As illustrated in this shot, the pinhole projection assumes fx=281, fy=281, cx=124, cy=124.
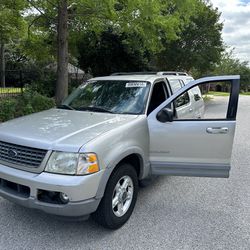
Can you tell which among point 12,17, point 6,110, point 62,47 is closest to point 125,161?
point 6,110

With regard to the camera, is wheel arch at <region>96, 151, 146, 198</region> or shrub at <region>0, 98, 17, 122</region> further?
shrub at <region>0, 98, 17, 122</region>

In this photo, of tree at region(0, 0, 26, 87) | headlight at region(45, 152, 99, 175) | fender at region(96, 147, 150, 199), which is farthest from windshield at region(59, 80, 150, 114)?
tree at region(0, 0, 26, 87)

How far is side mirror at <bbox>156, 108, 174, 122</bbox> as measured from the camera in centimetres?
361

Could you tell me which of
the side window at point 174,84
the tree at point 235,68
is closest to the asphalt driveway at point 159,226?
the side window at point 174,84

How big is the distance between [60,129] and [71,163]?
0.57m

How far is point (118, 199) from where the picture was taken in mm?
3324

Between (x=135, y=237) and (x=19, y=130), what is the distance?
1791 millimetres

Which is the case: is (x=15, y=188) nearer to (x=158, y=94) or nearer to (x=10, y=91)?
(x=158, y=94)

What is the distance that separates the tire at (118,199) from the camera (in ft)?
10.2

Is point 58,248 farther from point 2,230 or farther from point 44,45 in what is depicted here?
point 44,45

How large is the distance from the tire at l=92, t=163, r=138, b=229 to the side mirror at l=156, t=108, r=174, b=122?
74cm

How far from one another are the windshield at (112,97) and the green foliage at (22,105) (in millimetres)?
4568

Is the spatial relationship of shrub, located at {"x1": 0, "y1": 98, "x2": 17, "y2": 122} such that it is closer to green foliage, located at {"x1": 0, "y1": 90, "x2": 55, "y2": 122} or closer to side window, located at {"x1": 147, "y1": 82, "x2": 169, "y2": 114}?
green foliage, located at {"x1": 0, "y1": 90, "x2": 55, "y2": 122}

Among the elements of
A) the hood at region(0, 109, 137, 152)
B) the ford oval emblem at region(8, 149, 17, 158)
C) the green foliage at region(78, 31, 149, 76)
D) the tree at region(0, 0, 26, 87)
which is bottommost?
the ford oval emblem at region(8, 149, 17, 158)
